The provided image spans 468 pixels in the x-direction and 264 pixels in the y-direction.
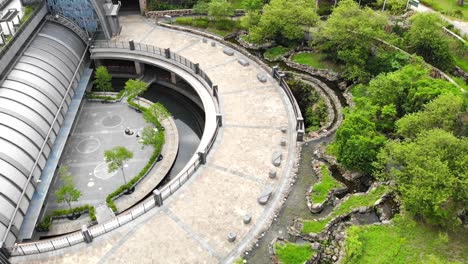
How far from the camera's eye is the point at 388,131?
44906mm

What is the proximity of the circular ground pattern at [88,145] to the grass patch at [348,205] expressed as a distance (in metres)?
29.6

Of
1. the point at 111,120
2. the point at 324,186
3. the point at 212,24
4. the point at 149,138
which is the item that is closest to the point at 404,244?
the point at 324,186

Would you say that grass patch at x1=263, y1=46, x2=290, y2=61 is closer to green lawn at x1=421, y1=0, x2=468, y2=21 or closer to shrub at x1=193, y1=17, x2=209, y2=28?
shrub at x1=193, y1=17, x2=209, y2=28

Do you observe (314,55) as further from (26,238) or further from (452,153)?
(26,238)

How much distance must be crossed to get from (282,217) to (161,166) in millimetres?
17908

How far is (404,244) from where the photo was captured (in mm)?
33469

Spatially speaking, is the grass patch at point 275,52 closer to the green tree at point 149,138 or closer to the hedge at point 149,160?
the hedge at point 149,160

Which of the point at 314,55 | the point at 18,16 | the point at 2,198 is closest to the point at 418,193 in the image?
the point at 314,55

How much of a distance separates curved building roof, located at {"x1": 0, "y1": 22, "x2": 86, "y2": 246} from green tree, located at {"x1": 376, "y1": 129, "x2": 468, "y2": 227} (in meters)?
35.6

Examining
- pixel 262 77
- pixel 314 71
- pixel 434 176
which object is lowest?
pixel 314 71

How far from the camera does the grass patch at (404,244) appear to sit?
106 feet

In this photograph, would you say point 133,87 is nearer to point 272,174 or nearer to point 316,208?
point 272,174

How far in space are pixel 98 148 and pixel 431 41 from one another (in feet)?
160

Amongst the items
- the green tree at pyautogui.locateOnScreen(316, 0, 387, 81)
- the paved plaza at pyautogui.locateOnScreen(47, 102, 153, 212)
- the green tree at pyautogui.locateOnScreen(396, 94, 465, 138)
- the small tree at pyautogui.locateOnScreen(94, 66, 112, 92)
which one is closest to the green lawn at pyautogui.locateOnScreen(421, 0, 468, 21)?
the green tree at pyautogui.locateOnScreen(316, 0, 387, 81)
